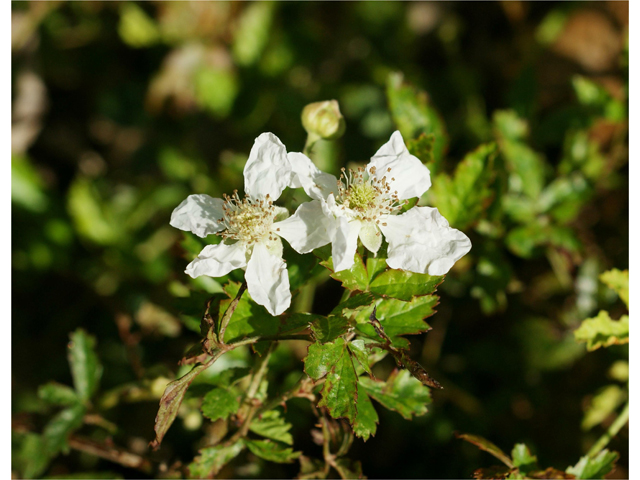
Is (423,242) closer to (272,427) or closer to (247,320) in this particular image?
(247,320)

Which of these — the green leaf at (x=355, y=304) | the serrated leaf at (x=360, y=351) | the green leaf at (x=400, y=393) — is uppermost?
the green leaf at (x=355, y=304)

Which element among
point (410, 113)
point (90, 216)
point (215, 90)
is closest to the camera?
point (410, 113)

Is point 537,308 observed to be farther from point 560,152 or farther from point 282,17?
point 282,17

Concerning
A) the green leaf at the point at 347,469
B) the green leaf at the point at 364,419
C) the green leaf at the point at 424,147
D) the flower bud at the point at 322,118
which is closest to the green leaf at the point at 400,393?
the green leaf at the point at 364,419

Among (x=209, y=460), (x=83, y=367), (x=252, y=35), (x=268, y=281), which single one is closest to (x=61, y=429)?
(x=83, y=367)

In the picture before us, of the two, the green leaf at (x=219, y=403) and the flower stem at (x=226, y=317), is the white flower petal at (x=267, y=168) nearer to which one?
the flower stem at (x=226, y=317)

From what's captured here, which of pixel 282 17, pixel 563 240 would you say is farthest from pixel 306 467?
pixel 282 17

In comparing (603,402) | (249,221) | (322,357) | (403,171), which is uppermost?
(403,171)
